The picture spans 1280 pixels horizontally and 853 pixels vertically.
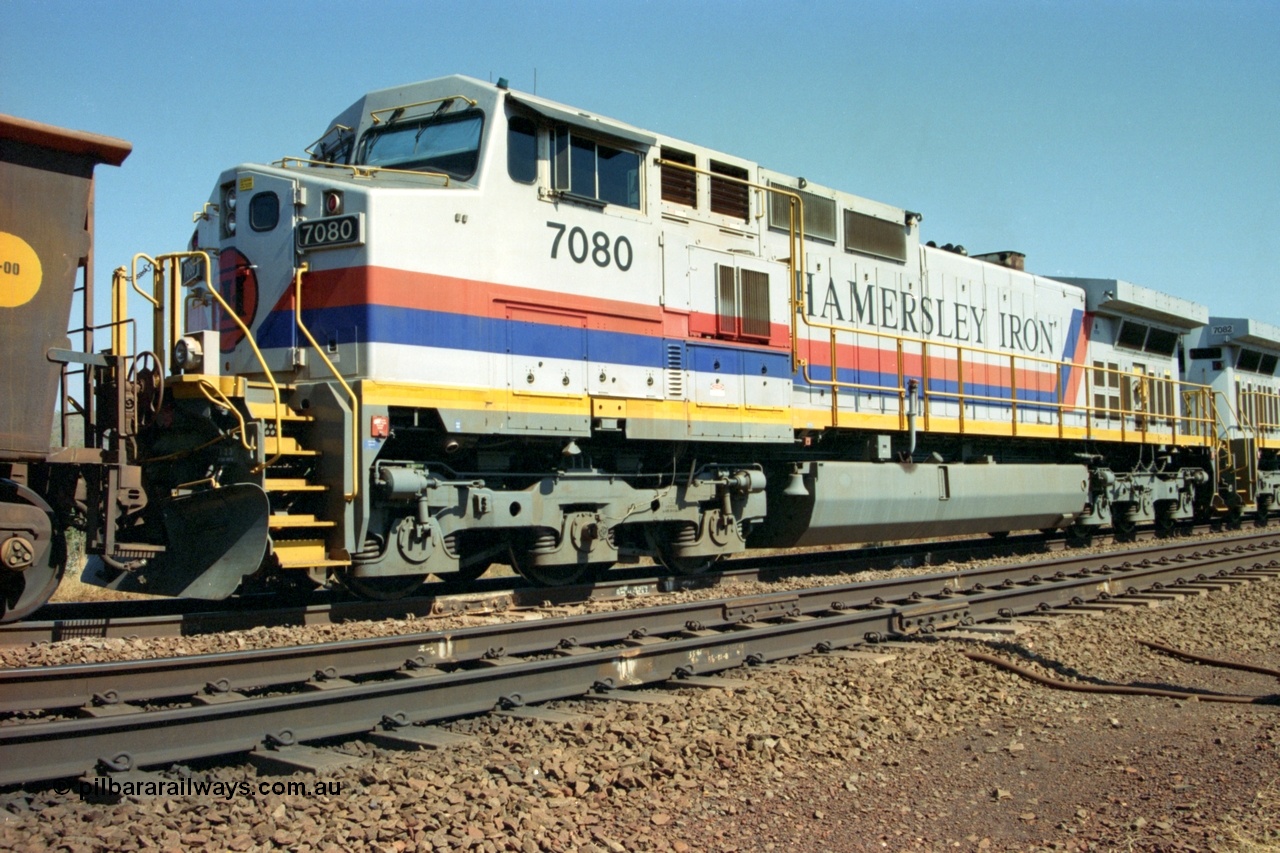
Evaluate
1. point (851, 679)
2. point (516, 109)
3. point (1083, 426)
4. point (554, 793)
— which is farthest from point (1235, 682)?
point (1083, 426)

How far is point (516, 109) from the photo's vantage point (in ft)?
29.6

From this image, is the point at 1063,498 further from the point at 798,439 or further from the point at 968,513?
the point at 798,439

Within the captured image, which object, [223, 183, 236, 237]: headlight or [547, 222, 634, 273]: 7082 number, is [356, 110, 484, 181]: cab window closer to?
[547, 222, 634, 273]: 7082 number

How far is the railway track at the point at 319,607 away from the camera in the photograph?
25.3 feet

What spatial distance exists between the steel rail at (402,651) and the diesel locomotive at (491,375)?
1133mm

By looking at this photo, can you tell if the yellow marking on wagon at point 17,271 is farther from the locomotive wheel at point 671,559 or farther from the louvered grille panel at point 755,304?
the louvered grille panel at point 755,304

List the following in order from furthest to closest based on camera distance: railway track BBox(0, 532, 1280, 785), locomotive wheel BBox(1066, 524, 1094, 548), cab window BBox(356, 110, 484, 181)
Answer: locomotive wheel BBox(1066, 524, 1094, 548) < cab window BBox(356, 110, 484, 181) < railway track BBox(0, 532, 1280, 785)

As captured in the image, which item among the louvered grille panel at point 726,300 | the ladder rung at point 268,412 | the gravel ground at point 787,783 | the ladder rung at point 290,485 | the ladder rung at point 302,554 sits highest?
the louvered grille panel at point 726,300

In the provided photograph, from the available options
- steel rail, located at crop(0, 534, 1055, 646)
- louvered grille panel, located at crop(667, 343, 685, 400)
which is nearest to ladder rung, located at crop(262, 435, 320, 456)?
steel rail, located at crop(0, 534, 1055, 646)

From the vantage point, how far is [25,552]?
6.65m

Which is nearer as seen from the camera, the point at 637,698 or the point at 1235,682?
the point at 637,698

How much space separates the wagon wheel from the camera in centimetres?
770

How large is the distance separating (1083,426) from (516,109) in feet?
37.3

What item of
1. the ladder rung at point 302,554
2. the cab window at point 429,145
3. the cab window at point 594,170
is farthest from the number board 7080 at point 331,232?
the ladder rung at point 302,554
